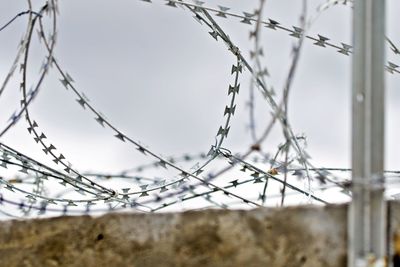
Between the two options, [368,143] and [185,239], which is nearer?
[368,143]

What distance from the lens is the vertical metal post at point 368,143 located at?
122 inches

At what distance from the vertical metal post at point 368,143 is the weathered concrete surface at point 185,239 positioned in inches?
6.0

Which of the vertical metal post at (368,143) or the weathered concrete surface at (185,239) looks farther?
the weathered concrete surface at (185,239)

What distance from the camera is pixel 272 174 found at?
5020mm

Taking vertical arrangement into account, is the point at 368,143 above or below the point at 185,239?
above

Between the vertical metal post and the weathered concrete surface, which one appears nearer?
the vertical metal post

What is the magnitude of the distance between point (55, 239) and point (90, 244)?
0.17 meters

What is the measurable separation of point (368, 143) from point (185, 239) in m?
0.89

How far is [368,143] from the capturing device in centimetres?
312

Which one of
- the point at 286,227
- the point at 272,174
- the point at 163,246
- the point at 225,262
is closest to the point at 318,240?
the point at 286,227

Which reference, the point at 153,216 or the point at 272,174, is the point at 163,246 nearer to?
the point at 153,216

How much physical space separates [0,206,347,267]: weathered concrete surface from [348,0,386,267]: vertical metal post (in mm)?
153

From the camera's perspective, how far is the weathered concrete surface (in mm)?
3316

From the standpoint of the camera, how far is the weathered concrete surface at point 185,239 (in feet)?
10.9
